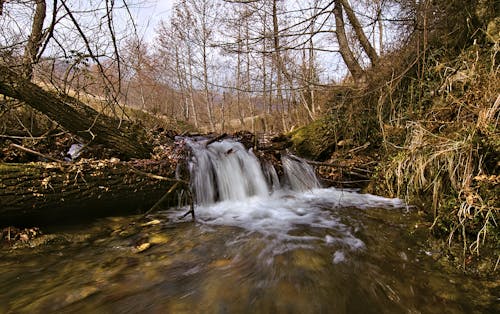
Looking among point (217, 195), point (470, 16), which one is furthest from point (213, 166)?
point (470, 16)

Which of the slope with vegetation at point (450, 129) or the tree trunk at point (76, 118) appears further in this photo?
the tree trunk at point (76, 118)

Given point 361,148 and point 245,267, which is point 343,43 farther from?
point 245,267

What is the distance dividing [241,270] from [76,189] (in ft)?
7.59

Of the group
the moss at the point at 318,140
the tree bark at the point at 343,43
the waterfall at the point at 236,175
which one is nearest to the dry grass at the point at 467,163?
the waterfall at the point at 236,175

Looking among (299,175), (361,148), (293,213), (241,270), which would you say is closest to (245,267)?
(241,270)

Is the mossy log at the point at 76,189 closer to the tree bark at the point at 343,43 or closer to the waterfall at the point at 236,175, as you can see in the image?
the waterfall at the point at 236,175

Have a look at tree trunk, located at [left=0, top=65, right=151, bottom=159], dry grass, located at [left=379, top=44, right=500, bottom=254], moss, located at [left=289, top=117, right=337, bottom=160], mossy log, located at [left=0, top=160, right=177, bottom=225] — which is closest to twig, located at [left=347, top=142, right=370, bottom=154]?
moss, located at [left=289, top=117, right=337, bottom=160]

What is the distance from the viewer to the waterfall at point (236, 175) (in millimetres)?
4766

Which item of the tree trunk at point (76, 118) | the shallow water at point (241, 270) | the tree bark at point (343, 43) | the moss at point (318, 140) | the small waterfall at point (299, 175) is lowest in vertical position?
the shallow water at point (241, 270)

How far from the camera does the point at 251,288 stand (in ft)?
6.59

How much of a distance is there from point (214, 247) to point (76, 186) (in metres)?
1.90

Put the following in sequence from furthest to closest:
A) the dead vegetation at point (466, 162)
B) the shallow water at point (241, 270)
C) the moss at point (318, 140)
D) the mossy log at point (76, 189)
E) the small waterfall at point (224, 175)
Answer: the moss at point (318, 140), the small waterfall at point (224, 175), the mossy log at point (76, 189), the dead vegetation at point (466, 162), the shallow water at point (241, 270)

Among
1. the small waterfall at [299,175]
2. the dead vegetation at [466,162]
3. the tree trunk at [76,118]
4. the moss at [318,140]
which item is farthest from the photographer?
the moss at [318,140]

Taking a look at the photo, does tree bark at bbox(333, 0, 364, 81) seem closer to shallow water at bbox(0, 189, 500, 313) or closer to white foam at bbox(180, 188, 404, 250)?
white foam at bbox(180, 188, 404, 250)
